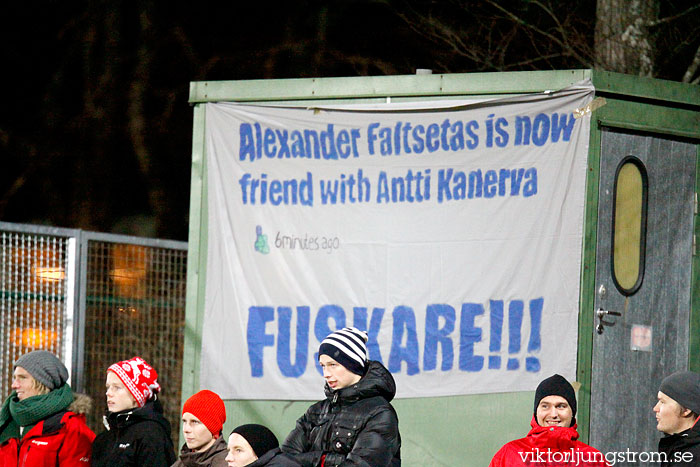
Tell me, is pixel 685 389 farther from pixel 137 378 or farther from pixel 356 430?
pixel 137 378

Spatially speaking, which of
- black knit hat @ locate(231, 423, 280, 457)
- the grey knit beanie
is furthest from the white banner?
black knit hat @ locate(231, 423, 280, 457)

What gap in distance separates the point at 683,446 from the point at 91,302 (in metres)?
5.26

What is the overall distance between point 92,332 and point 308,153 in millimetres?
2463

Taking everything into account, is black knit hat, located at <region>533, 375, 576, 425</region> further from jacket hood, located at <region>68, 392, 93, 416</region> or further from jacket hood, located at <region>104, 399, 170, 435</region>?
jacket hood, located at <region>68, 392, 93, 416</region>

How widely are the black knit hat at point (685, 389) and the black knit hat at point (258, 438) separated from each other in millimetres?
2189

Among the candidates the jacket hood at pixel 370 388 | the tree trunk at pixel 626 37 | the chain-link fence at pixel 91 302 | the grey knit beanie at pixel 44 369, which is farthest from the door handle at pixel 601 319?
the tree trunk at pixel 626 37

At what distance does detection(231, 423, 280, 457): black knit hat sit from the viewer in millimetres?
6590

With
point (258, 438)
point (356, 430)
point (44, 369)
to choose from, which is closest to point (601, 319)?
point (356, 430)

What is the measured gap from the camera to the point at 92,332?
9.96 meters

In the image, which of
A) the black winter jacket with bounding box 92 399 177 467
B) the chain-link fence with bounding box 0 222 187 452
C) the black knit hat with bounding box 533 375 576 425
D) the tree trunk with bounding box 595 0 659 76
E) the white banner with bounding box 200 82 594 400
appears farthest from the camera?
the tree trunk with bounding box 595 0 659 76

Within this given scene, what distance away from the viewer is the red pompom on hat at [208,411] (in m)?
7.04

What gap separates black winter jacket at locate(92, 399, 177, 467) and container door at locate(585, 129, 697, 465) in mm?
2892

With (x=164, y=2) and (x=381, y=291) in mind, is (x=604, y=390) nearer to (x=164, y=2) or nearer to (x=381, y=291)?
(x=381, y=291)

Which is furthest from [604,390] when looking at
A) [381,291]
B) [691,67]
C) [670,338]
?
[691,67]
